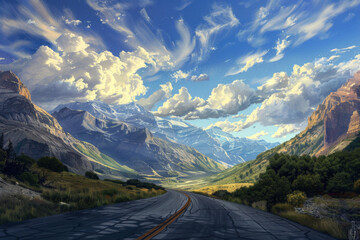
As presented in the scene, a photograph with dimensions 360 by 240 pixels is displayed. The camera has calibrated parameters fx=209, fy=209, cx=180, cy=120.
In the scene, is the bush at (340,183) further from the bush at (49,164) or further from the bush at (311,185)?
the bush at (49,164)

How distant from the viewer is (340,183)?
18.5 meters

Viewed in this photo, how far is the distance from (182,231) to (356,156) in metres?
23.6

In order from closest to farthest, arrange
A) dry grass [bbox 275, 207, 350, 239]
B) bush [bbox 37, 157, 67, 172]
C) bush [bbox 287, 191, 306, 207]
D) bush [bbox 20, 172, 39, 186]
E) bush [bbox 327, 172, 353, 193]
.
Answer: dry grass [bbox 275, 207, 350, 239] < bush [bbox 287, 191, 306, 207] < bush [bbox 20, 172, 39, 186] < bush [bbox 327, 172, 353, 193] < bush [bbox 37, 157, 67, 172]

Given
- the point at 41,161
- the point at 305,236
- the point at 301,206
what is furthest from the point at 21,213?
the point at 41,161

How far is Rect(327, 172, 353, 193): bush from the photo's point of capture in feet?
60.8

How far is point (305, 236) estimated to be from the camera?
8812 mm

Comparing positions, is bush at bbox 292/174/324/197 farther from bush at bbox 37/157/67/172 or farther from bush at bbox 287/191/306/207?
bush at bbox 37/157/67/172

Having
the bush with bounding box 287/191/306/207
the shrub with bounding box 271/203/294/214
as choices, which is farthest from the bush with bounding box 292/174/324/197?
the shrub with bounding box 271/203/294/214

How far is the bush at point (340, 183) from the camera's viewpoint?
18531mm

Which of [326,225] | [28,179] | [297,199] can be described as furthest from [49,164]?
[326,225]

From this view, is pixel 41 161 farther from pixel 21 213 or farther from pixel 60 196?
pixel 21 213

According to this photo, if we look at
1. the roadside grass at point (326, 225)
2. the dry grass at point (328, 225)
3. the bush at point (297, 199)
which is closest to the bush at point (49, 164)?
the bush at point (297, 199)

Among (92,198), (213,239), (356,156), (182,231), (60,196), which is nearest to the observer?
(213,239)

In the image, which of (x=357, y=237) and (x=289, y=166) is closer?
(x=357, y=237)
